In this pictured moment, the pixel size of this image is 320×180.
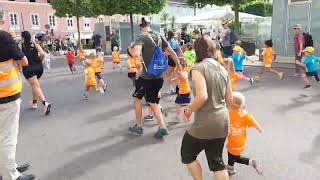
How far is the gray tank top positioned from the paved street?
1.22 metres

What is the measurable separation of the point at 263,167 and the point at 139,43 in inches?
99.9

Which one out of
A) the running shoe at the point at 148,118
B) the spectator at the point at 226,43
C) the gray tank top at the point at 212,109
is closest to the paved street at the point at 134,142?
the running shoe at the point at 148,118

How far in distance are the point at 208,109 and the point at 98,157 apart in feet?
8.08

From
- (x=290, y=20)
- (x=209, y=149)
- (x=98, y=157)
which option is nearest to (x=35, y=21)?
(x=290, y=20)

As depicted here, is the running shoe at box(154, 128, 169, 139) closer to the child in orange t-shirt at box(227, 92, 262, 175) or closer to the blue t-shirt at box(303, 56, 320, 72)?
the child in orange t-shirt at box(227, 92, 262, 175)

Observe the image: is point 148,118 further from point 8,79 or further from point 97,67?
point 97,67

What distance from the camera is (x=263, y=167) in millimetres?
4711

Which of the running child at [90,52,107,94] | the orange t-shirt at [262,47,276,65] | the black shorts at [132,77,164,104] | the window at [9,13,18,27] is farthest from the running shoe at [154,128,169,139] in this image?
the window at [9,13,18,27]

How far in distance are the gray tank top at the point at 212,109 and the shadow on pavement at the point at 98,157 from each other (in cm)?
201

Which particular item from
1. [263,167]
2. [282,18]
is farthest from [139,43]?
[282,18]

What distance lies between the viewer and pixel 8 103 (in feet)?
13.8

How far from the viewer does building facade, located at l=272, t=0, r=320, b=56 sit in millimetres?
15172

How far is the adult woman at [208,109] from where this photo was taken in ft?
11.0

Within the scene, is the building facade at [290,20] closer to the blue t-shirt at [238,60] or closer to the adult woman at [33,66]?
the blue t-shirt at [238,60]
